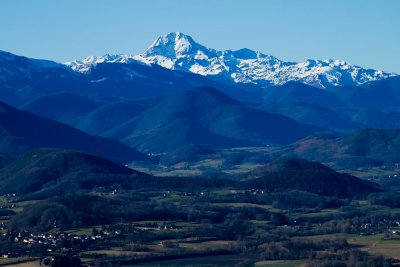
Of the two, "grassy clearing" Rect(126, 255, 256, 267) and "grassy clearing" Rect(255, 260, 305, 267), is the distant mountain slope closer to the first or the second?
"grassy clearing" Rect(126, 255, 256, 267)

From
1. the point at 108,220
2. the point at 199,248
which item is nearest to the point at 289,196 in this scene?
the point at 108,220

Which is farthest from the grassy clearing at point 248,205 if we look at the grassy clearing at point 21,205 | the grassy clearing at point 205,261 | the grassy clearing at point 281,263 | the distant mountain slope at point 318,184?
the grassy clearing at point 281,263

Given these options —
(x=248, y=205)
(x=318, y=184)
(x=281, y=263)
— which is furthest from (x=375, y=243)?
(x=318, y=184)

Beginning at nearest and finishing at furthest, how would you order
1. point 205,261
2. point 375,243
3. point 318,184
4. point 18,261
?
point 18,261
point 205,261
point 375,243
point 318,184

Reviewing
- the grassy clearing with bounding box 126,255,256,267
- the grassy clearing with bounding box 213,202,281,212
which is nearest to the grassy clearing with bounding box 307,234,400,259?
the grassy clearing with bounding box 126,255,256,267

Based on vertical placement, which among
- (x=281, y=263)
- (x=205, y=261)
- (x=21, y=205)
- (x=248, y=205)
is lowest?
(x=281, y=263)

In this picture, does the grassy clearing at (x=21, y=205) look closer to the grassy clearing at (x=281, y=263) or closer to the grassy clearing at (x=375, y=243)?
the grassy clearing at (x=375, y=243)

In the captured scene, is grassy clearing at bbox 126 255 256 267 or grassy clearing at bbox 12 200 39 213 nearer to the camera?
grassy clearing at bbox 126 255 256 267

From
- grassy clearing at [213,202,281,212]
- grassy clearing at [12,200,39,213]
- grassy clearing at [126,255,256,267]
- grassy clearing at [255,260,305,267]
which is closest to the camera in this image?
grassy clearing at [255,260,305,267]

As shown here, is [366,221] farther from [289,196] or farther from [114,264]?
[114,264]

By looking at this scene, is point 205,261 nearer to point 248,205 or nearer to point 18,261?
point 18,261

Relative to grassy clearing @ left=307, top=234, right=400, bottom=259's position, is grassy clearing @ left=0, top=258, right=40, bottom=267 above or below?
below

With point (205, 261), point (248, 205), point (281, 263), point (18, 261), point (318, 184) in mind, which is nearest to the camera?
point (18, 261)

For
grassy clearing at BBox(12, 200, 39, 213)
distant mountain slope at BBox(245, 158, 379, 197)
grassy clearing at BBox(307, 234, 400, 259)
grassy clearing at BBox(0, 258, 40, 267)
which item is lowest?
grassy clearing at BBox(0, 258, 40, 267)
